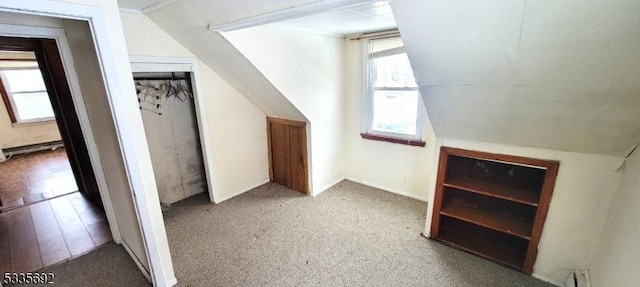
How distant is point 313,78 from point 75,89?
2.11 m

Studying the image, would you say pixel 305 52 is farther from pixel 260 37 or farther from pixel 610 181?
pixel 610 181

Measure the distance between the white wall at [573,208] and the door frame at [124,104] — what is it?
247 cm

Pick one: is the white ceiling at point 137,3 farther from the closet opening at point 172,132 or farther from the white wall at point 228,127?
Answer: the closet opening at point 172,132

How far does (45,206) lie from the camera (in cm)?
317

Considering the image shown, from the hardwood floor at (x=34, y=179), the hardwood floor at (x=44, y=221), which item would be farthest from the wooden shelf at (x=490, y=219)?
the hardwood floor at (x=34, y=179)

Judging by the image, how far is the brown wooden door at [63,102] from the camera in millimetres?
2654

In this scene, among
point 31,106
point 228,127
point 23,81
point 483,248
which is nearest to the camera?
point 483,248

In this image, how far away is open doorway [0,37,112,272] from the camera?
241 cm

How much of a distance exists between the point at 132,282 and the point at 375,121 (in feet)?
9.58

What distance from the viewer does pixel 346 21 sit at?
234 cm

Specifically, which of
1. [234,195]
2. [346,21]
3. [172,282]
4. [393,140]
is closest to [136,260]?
[172,282]

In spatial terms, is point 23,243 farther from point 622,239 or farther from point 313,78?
point 622,239

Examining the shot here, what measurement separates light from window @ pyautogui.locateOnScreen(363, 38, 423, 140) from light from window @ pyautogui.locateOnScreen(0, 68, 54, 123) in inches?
240

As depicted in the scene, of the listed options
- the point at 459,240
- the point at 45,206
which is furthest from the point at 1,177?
the point at 459,240
